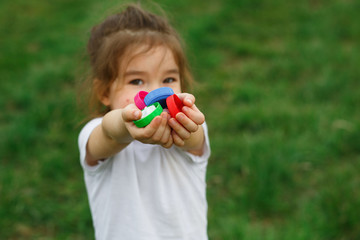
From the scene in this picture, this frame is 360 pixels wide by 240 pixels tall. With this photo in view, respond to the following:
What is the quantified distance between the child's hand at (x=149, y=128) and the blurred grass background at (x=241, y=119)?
4.07ft

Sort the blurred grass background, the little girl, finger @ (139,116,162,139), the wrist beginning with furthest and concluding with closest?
the blurred grass background → the little girl → the wrist → finger @ (139,116,162,139)

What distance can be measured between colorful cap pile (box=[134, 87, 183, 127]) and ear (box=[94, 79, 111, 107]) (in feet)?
1.67

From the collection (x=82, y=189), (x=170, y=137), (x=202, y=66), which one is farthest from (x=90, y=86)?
(x=202, y=66)

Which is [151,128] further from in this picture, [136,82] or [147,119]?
[136,82]

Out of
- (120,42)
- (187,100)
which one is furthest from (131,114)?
(120,42)

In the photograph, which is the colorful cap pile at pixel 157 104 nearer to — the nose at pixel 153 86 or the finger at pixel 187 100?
the finger at pixel 187 100

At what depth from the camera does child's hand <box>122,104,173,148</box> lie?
1.04 meters

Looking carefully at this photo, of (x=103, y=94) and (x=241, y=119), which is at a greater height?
(x=241, y=119)

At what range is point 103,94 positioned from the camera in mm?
1643

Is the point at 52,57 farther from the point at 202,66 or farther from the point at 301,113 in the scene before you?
the point at 301,113

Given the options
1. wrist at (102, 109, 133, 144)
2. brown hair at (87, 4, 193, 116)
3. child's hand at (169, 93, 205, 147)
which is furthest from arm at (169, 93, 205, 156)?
brown hair at (87, 4, 193, 116)

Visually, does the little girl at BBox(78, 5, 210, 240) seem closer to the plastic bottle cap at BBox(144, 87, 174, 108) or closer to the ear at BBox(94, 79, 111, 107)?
the ear at BBox(94, 79, 111, 107)

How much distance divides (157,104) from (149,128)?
78 millimetres

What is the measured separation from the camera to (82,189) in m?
2.62
